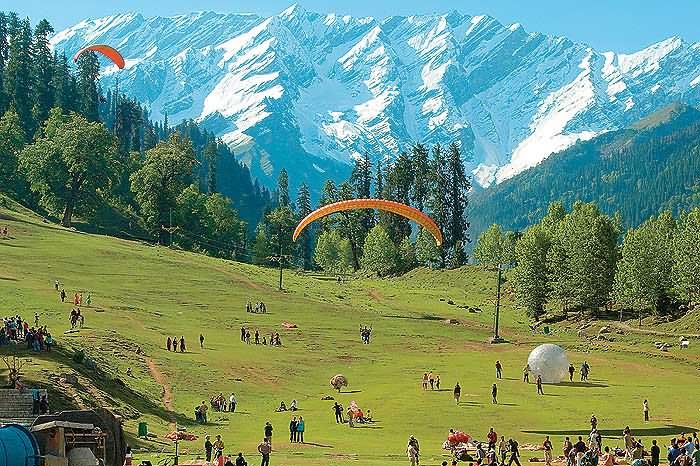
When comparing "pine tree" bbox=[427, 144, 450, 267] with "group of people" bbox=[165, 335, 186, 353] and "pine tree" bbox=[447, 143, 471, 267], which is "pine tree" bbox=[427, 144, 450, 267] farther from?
"group of people" bbox=[165, 335, 186, 353]

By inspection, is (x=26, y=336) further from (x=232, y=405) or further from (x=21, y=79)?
(x=21, y=79)

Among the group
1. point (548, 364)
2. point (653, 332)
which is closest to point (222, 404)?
point (548, 364)

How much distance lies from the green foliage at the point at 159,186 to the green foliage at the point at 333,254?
→ 3275cm

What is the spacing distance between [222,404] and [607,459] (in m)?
25.6

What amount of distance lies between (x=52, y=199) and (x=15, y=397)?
96.7 m

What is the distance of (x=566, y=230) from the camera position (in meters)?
126

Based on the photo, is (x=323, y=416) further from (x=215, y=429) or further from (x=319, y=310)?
(x=319, y=310)

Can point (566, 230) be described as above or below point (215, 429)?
above

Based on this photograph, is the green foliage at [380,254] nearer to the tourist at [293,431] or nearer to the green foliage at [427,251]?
the green foliage at [427,251]

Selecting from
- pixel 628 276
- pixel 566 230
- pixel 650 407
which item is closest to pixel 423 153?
pixel 566 230

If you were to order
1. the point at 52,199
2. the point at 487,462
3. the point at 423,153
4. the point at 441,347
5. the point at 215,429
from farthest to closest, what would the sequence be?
the point at 423,153
the point at 52,199
the point at 441,347
the point at 215,429
the point at 487,462

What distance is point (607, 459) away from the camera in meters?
42.3

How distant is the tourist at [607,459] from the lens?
41.9 m

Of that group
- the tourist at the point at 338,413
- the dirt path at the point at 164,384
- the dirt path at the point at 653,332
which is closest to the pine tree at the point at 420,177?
the dirt path at the point at 653,332
